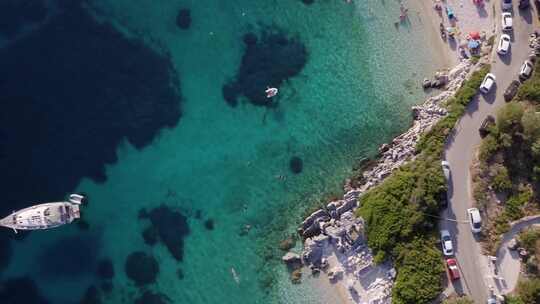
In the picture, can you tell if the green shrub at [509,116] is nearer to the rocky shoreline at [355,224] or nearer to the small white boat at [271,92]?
the rocky shoreline at [355,224]

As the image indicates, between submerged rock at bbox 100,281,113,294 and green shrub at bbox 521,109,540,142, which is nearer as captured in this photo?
green shrub at bbox 521,109,540,142

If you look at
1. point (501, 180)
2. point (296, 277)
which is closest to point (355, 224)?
point (296, 277)

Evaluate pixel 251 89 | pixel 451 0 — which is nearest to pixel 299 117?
pixel 251 89

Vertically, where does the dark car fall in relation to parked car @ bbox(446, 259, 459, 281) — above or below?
above

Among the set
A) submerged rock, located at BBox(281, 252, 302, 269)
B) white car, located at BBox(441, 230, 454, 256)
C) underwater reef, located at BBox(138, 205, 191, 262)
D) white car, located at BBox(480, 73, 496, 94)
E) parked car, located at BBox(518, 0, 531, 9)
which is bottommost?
white car, located at BBox(441, 230, 454, 256)

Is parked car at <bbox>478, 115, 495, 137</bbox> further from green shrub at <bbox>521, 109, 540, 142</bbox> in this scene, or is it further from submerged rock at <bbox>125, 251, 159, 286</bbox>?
submerged rock at <bbox>125, 251, 159, 286</bbox>

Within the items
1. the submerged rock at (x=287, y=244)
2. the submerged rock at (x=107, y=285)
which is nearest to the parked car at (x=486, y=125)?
the submerged rock at (x=287, y=244)

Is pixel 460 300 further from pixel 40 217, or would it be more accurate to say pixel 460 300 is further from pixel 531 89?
pixel 40 217

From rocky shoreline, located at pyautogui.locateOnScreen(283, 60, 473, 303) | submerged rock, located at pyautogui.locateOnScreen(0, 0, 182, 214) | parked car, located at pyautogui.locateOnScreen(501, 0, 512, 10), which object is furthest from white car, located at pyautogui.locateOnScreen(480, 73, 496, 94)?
submerged rock, located at pyautogui.locateOnScreen(0, 0, 182, 214)
